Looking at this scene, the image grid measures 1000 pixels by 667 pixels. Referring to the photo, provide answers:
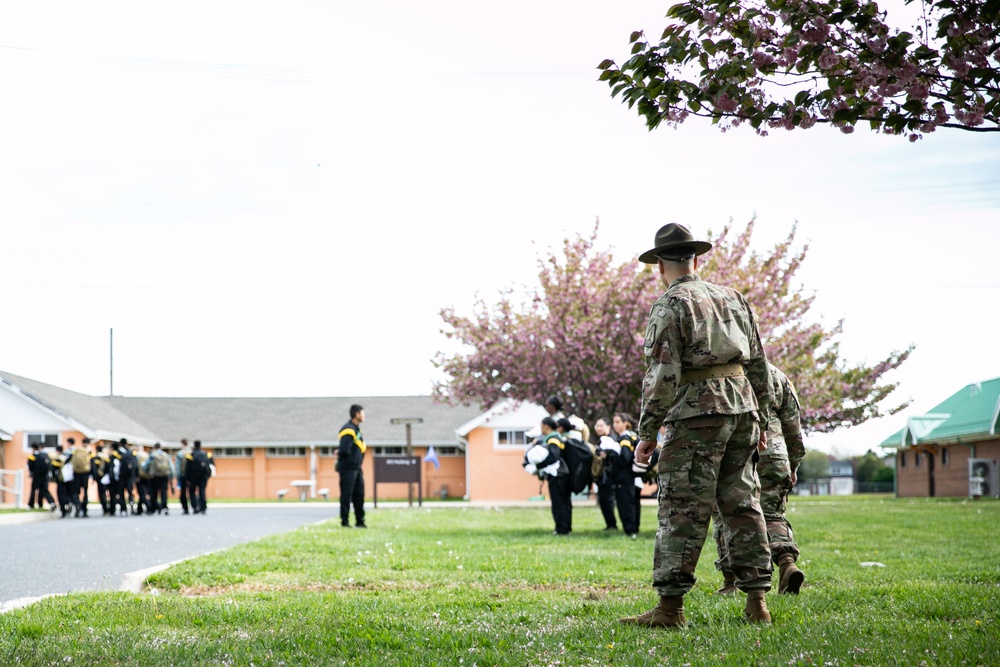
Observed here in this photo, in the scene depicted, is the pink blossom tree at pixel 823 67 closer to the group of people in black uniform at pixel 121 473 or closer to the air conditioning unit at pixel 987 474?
the group of people in black uniform at pixel 121 473

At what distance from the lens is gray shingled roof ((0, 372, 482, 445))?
48.5 meters

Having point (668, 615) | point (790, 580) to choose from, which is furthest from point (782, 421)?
point (668, 615)

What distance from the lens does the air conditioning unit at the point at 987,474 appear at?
120ft

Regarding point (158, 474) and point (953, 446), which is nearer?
point (158, 474)

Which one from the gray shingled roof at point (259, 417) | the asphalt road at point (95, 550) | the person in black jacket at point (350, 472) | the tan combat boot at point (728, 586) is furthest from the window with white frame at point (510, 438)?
the tan combat boot at point (728, 586)

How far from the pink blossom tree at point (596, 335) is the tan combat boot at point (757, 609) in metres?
20.6

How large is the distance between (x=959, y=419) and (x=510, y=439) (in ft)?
61.4

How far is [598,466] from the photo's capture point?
1417 cm

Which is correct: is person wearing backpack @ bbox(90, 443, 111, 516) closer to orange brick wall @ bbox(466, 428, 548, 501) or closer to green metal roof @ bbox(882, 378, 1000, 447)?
orange brick wall @ bbox(466, 428, 548, 501)

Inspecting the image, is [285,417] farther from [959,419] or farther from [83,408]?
[959,419]

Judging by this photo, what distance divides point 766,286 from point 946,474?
780 inches

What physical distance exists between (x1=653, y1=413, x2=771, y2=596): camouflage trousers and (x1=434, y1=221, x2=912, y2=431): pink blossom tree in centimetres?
2058

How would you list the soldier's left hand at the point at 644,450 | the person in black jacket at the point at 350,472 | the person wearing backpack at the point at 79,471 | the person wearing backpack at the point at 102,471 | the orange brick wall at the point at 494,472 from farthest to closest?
the orange brick wall at the point at 494,472, the person wearing backpack at the point at 102,471, the person wearing backpack at the point at 79,471, the person in black jacket at the point at 350,472, the soldier's left hand at the point at 644,450

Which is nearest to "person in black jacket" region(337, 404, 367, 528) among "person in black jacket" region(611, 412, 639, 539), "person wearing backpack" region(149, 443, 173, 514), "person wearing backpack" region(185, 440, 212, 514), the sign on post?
"person in black jacket" region(611, 412, 639, 539)
